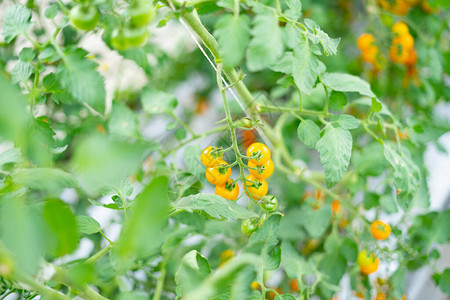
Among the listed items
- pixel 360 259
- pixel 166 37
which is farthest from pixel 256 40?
pixel 166 37

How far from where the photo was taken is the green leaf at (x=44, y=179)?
1.06 ft

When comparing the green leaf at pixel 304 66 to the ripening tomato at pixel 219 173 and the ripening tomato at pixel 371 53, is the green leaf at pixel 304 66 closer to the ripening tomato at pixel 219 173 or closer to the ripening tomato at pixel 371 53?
the ripening tomato at pixel 219 173

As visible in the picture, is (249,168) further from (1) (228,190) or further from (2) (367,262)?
(2) (367,262)

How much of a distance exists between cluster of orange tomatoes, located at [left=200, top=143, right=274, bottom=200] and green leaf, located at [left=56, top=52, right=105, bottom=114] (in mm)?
129

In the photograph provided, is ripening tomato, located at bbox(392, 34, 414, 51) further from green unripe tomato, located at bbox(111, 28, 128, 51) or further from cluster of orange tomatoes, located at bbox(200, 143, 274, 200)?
green unripe tomato, located at bbox(111, 28, 128, 51)

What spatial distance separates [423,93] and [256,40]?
67cm

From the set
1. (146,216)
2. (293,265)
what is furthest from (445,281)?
(146,216)

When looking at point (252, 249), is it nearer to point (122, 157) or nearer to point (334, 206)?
point (122, 157)

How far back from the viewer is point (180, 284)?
15.5 inches

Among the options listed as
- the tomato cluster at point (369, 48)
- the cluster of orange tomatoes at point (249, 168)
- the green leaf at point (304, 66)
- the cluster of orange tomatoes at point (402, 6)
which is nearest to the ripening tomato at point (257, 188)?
the cluster of orange tomatoes at point (249, 168)

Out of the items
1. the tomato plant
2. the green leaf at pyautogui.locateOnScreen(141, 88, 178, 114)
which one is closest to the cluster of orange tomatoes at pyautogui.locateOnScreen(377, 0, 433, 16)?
the tomato plant

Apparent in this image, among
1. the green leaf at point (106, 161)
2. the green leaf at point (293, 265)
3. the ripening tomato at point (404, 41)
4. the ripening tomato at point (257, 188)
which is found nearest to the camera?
the green leaf at point (106, 161)

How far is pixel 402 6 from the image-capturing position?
2.91ft

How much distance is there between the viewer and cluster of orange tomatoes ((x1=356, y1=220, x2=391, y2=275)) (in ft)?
1.94
